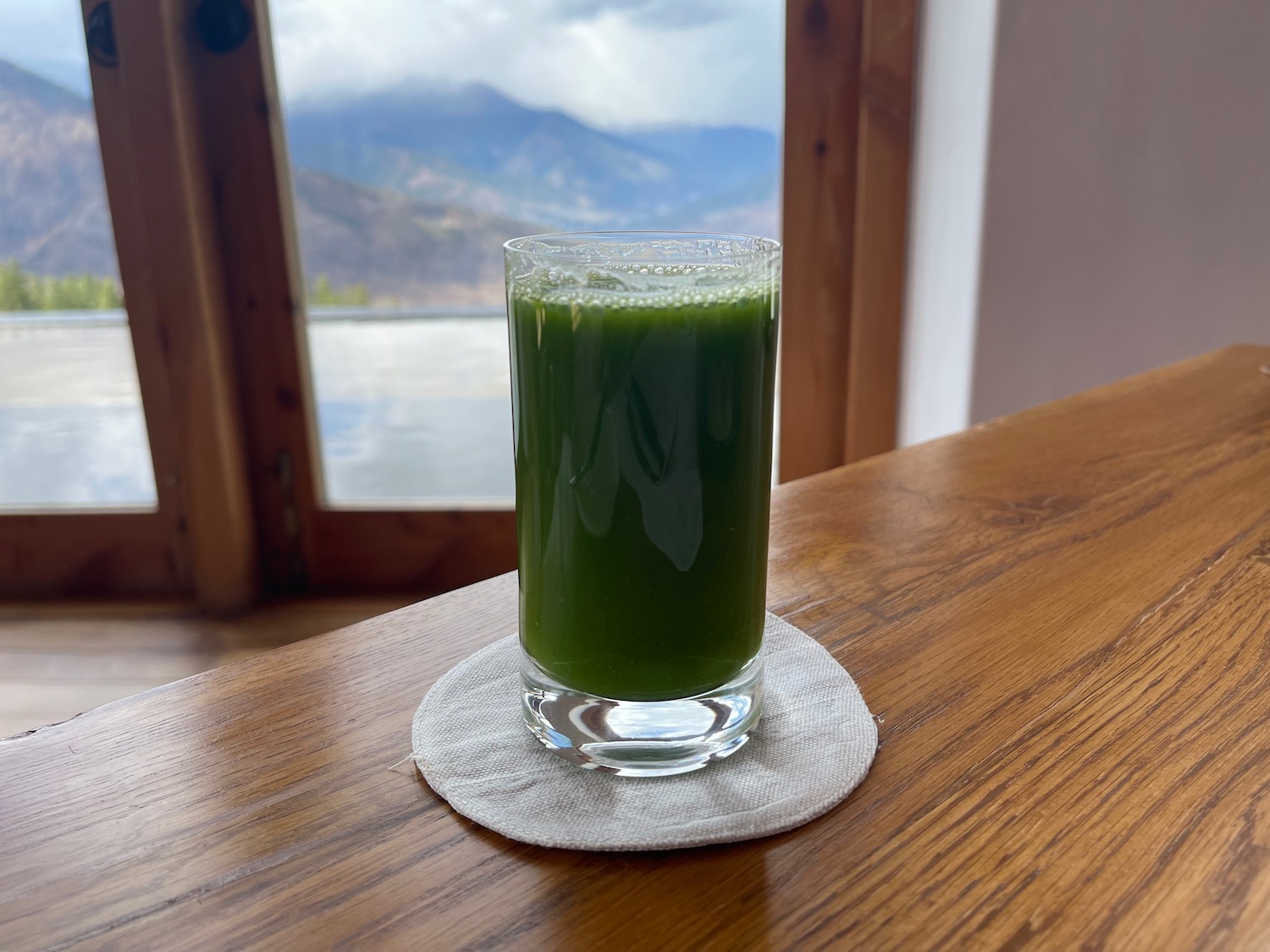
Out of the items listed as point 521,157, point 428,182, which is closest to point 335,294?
point 428,182

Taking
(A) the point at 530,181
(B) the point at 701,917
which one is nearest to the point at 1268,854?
(B) the point at 701,917

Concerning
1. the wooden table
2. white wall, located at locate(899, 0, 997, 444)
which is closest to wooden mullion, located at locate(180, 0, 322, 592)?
white wall, located at locate(899, 0, 997, 444)

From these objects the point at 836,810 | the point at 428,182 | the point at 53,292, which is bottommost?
the point at 836,810

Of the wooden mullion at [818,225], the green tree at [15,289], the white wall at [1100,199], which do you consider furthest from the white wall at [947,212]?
the green tree at [15,289]

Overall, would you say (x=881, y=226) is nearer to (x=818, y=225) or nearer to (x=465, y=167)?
(x=818, y=225)

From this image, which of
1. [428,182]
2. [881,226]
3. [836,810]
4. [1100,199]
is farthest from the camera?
[428,182]

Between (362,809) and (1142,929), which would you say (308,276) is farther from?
(1142,929)

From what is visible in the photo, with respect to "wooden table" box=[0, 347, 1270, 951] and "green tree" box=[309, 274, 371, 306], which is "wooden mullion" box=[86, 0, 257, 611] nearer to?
"green tree" box=[309, 274, 371, 306]
